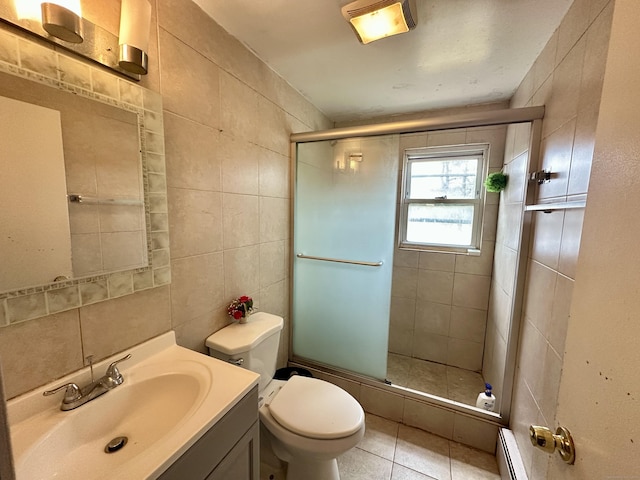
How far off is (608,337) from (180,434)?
93cm

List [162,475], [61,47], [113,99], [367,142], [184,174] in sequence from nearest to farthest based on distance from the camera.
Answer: [162,475]
[61,47]
[113,99]
[184,174]
[367,142]

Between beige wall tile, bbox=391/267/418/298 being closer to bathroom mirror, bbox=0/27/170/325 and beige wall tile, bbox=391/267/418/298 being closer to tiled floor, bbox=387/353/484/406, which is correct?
tiled floor, bbox=387/353/484/406

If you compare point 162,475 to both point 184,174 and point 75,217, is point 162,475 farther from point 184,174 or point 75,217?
point 184,174

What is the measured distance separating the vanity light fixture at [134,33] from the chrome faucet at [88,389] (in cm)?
99

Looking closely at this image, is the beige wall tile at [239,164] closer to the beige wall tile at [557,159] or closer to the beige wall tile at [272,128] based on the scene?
the beige wall tile at [272,128]

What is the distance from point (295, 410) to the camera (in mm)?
1185

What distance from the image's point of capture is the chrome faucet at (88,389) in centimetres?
74

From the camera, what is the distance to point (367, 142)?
1.67 metres

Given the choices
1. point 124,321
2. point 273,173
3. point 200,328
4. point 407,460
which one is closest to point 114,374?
point 124,321

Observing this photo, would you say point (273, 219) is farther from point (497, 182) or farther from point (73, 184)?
point (497, 182)

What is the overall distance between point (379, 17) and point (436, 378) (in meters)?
2.43

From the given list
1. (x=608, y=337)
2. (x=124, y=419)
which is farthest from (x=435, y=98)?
(x=124, y=419)

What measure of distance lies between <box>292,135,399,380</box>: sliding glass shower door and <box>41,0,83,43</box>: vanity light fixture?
4.07 feet

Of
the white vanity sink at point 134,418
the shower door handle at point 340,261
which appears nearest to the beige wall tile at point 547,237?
the shower door handle at point 340,261
